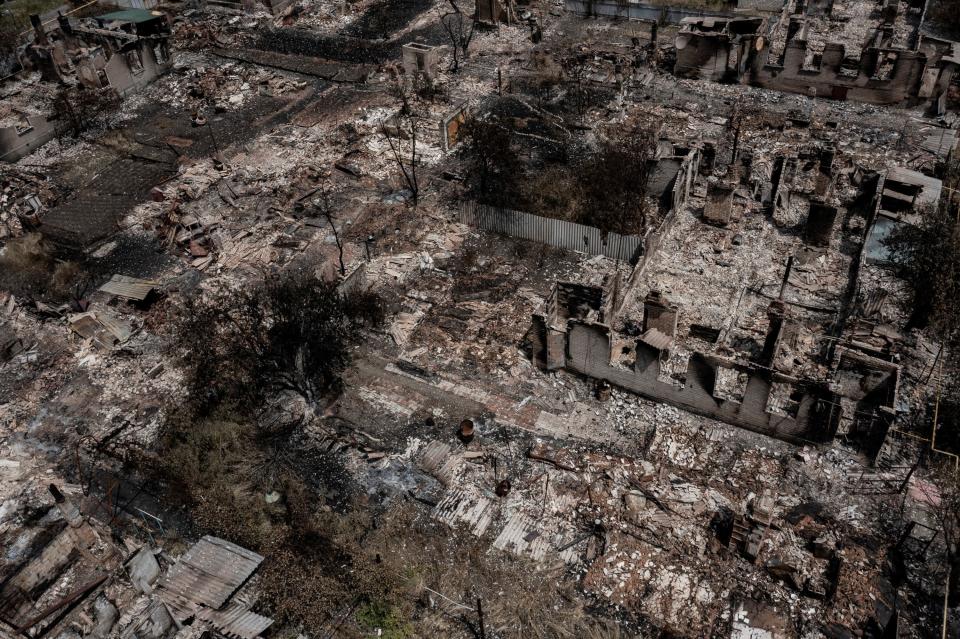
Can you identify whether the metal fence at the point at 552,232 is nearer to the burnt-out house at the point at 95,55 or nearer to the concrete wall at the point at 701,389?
the concrete wall at the point at 701,389

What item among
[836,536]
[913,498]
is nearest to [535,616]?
[836,536]

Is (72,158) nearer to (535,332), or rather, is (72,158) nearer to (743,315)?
(535,332)

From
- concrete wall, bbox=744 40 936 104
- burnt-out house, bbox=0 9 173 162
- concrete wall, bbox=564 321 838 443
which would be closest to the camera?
concrete wall, bbox=564 321 838 443

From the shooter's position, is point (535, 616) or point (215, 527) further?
point (215, 527)

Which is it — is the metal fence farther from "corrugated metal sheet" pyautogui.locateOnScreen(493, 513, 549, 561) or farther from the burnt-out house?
the burnt-out house

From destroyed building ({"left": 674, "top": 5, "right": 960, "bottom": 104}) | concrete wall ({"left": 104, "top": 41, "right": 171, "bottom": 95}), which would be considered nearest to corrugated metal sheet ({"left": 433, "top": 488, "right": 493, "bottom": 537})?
destroyed building ({"left": 674, "top": 5, "right": 960, "bottom": 104})
